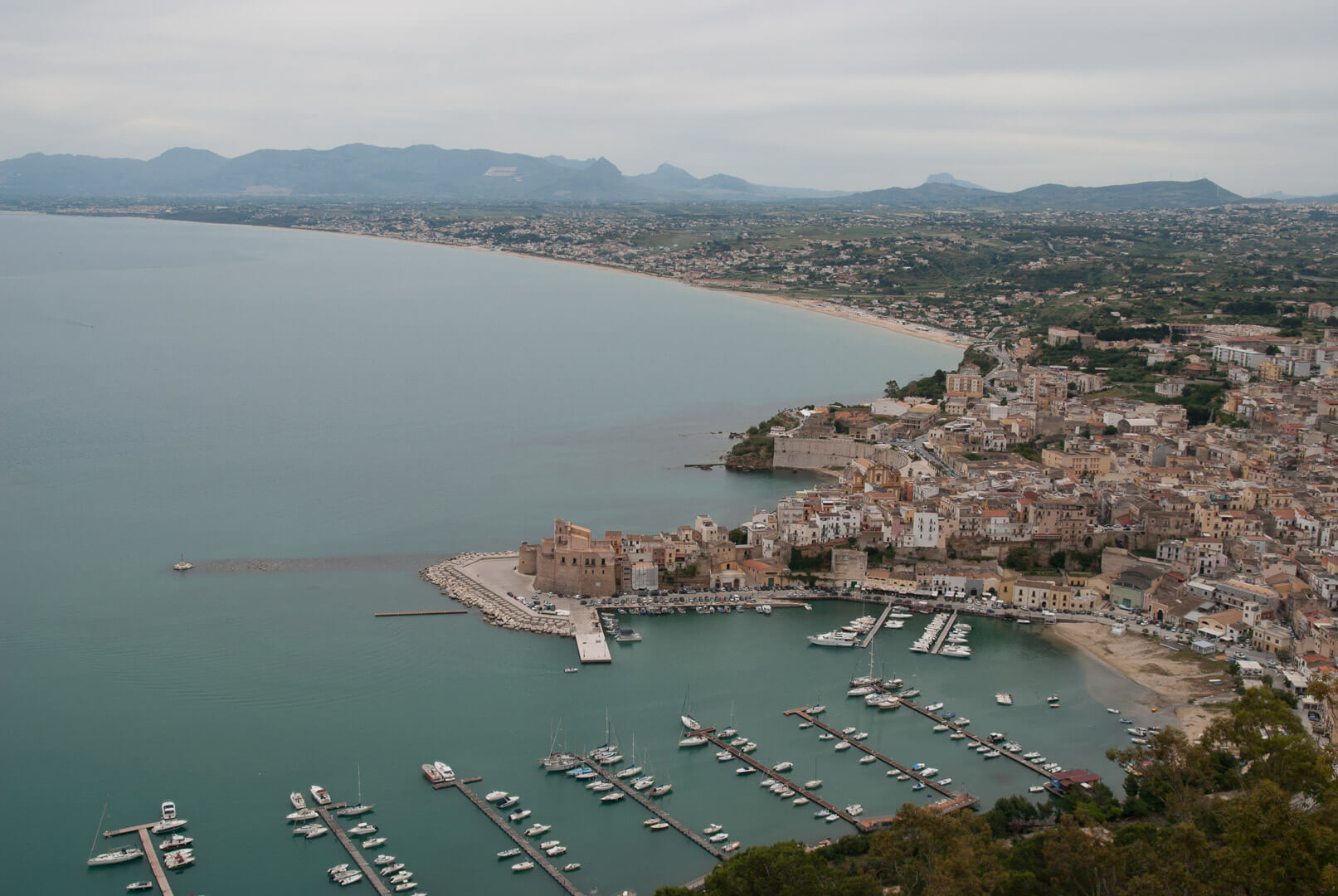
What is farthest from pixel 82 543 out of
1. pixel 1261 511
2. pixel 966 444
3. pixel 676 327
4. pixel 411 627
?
pixel 676 327

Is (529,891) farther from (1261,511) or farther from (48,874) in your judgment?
(1261,511)

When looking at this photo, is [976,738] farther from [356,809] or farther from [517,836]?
[356,809]

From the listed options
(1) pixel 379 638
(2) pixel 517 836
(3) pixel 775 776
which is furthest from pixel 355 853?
(1) pixel 379 638

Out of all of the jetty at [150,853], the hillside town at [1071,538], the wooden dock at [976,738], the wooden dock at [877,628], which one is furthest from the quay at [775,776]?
the jetty at [150,853]

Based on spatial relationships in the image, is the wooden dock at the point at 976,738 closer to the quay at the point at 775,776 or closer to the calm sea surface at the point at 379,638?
the calm sea surface at the point at 379,638

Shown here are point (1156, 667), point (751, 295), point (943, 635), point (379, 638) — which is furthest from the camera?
point (751, 295)

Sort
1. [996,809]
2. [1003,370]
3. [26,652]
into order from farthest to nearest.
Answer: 1. [1003,370]
2. [26,652]
3. [996,809]
